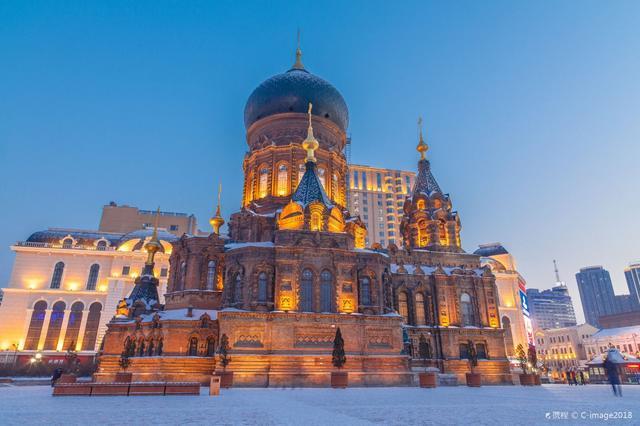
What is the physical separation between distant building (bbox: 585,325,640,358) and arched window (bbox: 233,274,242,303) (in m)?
66.5

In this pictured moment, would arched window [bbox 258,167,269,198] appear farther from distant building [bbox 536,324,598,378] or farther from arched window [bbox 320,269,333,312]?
distant building [bbox 536,324,598,378]

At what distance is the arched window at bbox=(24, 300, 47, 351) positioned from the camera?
48438 millimetres

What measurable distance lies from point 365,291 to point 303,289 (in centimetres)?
489

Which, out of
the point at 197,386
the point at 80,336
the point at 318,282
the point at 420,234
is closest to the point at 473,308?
the point at 420,234

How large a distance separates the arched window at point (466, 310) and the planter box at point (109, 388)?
3038 cm

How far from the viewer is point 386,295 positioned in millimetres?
33281

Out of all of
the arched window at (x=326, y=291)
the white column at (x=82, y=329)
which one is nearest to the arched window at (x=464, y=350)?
the arched window at (x=326, y=291)

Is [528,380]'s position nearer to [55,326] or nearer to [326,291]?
[326,291]

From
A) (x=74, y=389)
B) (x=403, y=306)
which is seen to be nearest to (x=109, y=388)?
(x=74, y=389)

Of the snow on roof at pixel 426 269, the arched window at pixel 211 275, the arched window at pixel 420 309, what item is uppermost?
the snow on roof at pixel 426 269

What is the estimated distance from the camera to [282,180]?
40656 millimetres

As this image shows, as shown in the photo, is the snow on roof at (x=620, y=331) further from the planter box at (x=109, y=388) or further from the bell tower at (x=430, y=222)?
the planter box at (x=109, y=388)

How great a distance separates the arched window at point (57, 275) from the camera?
2029 inches

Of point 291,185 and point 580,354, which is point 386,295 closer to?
point 291,185
